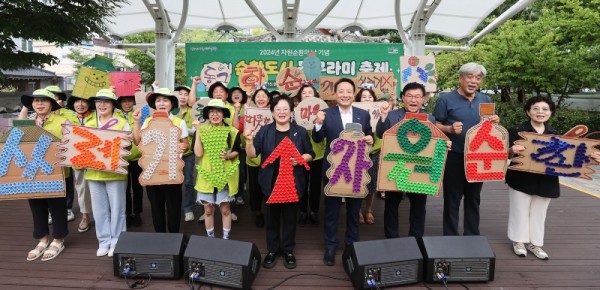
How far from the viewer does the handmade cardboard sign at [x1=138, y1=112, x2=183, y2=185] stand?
365cm

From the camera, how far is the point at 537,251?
4.08 meters

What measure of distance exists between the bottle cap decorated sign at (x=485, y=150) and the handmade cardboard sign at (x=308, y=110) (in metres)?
1.59

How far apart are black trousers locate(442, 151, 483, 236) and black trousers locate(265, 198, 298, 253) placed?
1.66 meters

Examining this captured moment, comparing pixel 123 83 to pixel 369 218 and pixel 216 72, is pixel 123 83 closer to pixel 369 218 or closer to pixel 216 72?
pixel 216 72

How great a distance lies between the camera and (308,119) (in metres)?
4.34

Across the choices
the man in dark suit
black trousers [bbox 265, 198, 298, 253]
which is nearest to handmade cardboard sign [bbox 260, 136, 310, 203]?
black trousers [bbox 265, 198, 298, 253]

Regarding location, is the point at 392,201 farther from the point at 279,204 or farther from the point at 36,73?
the point at 36,73

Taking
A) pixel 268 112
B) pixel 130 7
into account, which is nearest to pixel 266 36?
pixel 130 7

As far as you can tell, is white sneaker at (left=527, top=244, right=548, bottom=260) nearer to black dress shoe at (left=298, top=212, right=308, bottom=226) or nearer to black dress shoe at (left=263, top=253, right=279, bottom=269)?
black dress shoe at (left=298, top=212, right=308, bottom=226)

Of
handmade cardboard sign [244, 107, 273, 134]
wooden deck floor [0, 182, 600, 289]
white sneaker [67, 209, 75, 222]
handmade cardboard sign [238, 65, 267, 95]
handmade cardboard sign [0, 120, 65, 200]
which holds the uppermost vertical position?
handmade cardboard sign [238, 65, 267, 95]

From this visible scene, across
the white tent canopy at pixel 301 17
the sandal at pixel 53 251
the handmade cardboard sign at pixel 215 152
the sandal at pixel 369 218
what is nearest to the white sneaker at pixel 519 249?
the sandal at pixel 369 218

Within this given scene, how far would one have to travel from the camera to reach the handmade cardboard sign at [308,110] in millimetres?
4312

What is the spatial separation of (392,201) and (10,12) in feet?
21.0

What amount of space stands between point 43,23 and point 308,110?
4.65 meters
